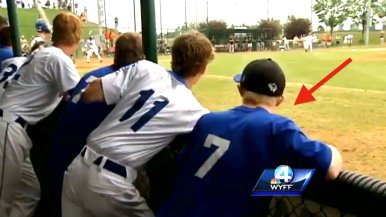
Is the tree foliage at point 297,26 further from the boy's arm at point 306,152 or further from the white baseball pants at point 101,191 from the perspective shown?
the boy's arm at point 306,152

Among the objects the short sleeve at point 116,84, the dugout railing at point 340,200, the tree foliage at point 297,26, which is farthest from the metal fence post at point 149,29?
the tree foliage at point 297,26

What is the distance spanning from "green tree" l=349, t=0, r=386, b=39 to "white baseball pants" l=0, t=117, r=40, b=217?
698cm

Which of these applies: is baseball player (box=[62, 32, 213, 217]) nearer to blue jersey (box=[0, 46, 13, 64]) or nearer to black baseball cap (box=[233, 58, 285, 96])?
black baseball cap (box=[233, 58, 285, 96])

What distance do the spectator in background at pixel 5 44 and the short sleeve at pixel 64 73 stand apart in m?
1.01

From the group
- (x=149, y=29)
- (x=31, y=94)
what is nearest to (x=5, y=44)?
(x=31, y=94)

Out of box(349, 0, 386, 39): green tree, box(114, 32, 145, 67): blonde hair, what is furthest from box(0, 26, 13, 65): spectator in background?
box(349, 0, 386, 39): green tree

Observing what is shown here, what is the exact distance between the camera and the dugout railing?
2.52 ft

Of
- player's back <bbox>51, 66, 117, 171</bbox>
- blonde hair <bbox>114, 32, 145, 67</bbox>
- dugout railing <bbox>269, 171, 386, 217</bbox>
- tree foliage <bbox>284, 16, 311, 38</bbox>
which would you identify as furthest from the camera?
tree foliage <bbox>284, 16, 311, 38</bbox>

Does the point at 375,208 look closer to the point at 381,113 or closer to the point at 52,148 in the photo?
the point at 52,148

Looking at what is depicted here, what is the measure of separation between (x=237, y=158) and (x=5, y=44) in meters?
2.15

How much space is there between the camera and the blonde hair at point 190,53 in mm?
1172

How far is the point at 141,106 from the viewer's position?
3.90 feet

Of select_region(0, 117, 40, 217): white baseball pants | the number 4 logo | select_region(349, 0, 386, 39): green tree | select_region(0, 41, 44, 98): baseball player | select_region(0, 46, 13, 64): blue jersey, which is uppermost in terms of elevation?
select_region(349, 0, 386, 39): green tree

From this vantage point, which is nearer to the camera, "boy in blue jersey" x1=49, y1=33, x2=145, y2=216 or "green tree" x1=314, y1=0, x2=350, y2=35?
"boy in blue jersey" x1=49, y1=33, x2=145, y2=216
